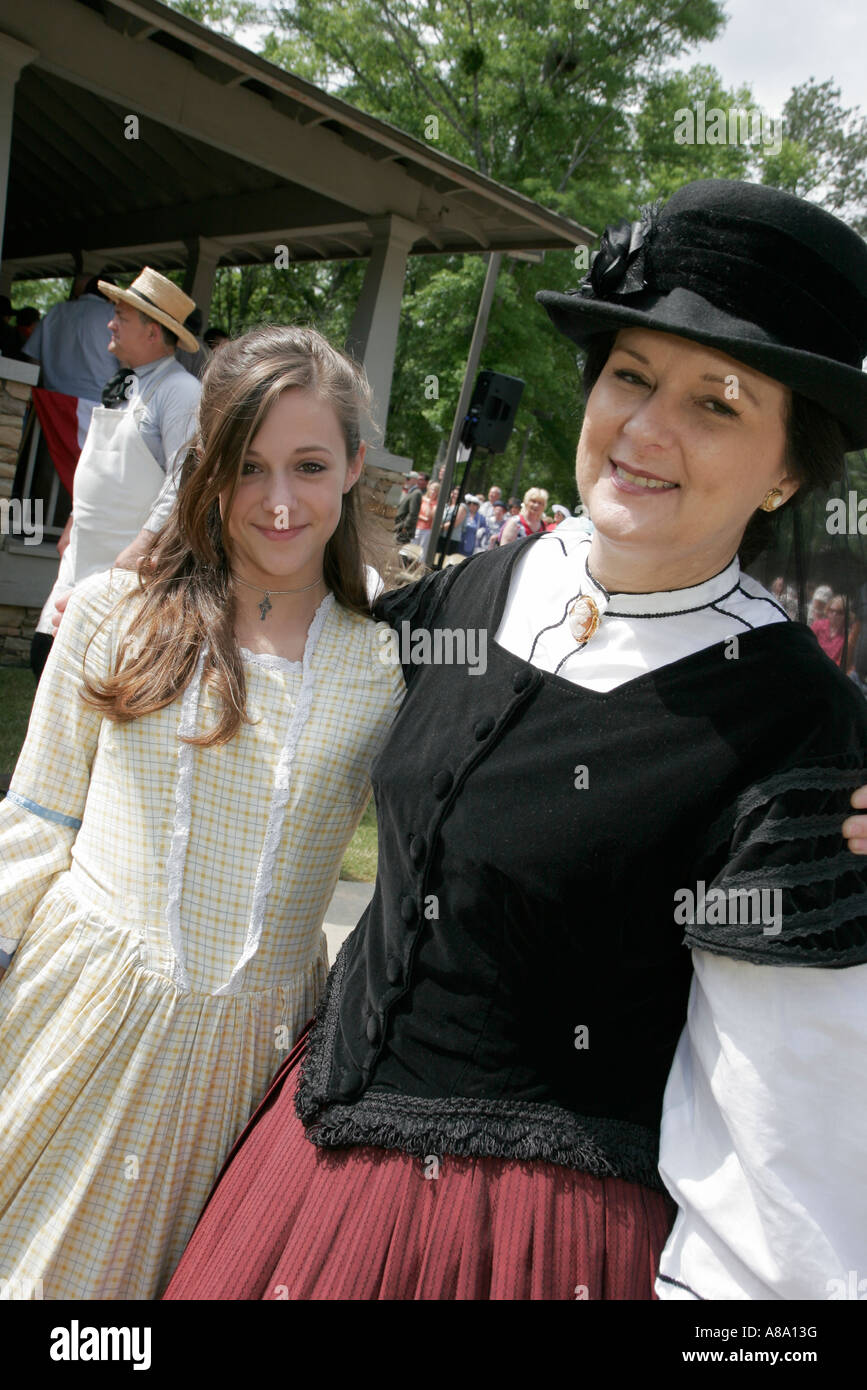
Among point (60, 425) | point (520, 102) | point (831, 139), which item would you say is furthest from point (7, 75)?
point (831, 139)

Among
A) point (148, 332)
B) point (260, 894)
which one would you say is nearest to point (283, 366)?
point (260, 894)

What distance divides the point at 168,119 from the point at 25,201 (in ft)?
19.4

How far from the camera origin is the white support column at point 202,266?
31.0ft

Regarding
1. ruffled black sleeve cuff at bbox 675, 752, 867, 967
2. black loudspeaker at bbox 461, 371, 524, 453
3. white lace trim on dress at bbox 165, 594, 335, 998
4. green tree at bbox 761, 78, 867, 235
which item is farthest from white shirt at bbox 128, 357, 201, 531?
green tree at bbox 761, 78, 867, 235

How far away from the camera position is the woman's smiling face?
4.33ft

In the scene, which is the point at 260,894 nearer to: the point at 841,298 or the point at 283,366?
the point at 283,366

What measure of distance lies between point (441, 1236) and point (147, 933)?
626 mm

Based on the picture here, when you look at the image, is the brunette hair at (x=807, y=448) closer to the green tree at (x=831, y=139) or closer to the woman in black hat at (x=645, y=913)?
the woman in black hat at (x=645, y=913)

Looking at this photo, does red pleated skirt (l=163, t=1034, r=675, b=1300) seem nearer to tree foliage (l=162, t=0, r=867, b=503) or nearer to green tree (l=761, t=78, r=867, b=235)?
tree foliage (l=162, t=0, r=867, b=503)

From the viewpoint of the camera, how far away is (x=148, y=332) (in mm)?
4113

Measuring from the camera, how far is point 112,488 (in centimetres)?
372

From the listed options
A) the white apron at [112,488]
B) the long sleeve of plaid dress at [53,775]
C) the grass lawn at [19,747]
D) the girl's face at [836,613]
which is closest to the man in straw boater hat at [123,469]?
the white apron at [112,488]

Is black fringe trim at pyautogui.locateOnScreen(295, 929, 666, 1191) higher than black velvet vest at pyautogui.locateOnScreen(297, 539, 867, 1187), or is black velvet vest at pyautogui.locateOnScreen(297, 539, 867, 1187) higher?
black velvet vest at pyautogui.locateOnScreen(297, 539, 867, 1187)

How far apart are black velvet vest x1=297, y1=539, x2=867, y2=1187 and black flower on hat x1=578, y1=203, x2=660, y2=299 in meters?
0.48
